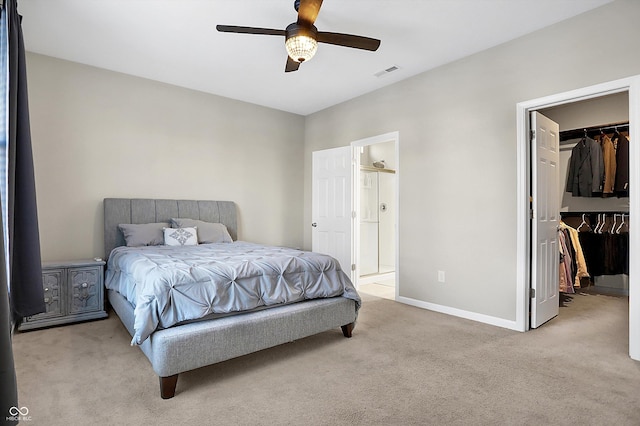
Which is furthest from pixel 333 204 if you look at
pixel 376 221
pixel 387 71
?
pixel 387 71

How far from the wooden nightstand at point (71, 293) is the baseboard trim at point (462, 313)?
3233mm

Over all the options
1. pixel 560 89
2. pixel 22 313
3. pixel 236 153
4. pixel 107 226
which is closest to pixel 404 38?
pixel 560 89

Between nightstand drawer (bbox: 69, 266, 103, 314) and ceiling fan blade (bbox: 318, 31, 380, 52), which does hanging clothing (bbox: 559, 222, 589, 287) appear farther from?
nightstand drawer (bbox: 69, 266, 103, 314)

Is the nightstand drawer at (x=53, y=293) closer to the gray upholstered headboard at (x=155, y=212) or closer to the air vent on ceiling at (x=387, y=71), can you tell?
the gray upholstered headboard at (x=155, y=212)


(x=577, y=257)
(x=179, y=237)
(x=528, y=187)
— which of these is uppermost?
(x=528, y=187)

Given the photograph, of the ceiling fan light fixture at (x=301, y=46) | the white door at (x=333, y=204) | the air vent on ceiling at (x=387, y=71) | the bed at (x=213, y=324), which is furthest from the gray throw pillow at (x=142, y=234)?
the air vent on ceiling at (x=387, y=71)

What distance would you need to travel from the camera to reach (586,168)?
4680 millimetres

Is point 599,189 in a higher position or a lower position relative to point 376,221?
higher

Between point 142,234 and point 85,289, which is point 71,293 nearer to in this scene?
point 85,289

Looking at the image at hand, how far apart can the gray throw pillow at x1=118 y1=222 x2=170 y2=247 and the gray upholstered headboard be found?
0.12 meters

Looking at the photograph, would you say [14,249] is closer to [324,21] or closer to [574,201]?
[324,21]

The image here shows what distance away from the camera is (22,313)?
2.85 m

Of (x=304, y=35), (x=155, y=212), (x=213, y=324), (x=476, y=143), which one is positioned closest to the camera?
(x=213, y=324)

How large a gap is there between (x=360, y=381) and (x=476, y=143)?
2.57 meters
